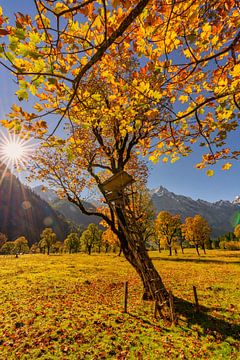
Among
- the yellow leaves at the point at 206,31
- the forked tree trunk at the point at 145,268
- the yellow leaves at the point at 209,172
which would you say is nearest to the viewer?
the yellow leaves at the point at 206,31

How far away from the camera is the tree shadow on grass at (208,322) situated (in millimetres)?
8992

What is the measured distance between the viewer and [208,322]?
10.1 metres

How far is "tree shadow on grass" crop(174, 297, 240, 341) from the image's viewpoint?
8992mm

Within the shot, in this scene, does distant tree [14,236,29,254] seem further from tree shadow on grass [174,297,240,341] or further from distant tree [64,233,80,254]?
tree shadow on grass [174,297,240,341]

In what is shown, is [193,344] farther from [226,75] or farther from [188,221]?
[188,221]

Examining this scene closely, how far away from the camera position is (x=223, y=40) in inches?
178

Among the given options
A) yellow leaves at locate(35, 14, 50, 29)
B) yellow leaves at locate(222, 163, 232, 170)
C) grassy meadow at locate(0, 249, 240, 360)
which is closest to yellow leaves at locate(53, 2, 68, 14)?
yellow leaves at locate(35, 14, 50, 29)

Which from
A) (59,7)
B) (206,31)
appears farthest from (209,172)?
(59,7)

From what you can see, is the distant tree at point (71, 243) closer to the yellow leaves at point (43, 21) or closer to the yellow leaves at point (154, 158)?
the yellow leaves at point (154, 158)

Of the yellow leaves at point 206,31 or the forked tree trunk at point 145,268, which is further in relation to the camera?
the forked tree trunk at point 145,268

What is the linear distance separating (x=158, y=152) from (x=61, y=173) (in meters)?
10.5

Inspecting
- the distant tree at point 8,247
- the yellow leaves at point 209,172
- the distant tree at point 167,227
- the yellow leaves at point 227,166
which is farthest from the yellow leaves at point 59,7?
the distant tree at point 8,247

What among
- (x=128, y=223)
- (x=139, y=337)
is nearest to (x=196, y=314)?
(x=139, y=337)

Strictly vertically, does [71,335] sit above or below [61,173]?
below
